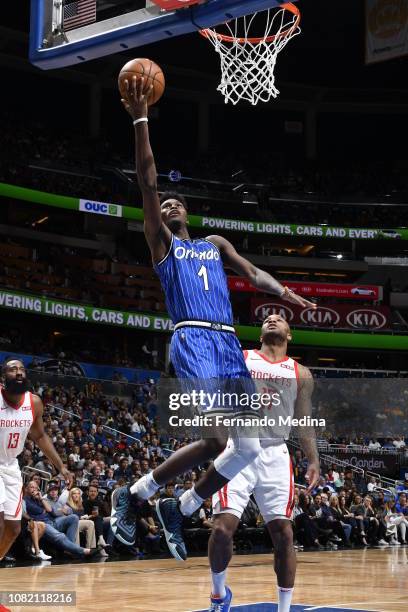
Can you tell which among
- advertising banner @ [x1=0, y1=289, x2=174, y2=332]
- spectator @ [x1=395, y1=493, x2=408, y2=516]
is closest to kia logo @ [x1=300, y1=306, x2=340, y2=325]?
advertising banner @ [x1=0, y1=289, x2=174, y2=332]

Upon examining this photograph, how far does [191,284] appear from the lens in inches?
211

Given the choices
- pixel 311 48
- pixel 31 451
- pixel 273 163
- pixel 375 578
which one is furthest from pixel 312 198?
pixel 375 578

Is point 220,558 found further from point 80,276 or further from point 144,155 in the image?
point 80,276

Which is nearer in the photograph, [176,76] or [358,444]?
[358,444]

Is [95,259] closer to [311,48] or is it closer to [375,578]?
[311,48]

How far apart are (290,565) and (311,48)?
31335 mm

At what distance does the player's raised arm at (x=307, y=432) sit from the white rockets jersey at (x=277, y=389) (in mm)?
55

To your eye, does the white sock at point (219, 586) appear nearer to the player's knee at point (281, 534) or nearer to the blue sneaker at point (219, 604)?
the blue sneaker at point (219, 604)

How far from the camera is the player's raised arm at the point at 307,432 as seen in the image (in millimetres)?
6301

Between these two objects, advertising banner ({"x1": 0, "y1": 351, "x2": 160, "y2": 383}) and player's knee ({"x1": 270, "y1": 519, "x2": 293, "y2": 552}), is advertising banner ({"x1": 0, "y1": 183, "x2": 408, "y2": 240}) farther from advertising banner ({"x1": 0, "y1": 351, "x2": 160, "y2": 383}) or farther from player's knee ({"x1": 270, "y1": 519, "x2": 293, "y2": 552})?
player's knee ({"x1": 270, "y1": 519, "x2": 293, "y2": 552})

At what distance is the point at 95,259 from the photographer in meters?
31.9

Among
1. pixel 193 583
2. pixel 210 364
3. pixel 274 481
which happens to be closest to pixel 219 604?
pixel 274 481

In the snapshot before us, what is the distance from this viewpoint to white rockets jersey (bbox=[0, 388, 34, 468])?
7.62m

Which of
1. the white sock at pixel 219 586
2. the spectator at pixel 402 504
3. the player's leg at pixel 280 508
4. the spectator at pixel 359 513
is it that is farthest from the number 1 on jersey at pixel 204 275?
the spectator at pixel 402 504
